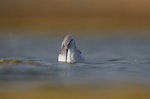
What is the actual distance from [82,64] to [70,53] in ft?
1.64

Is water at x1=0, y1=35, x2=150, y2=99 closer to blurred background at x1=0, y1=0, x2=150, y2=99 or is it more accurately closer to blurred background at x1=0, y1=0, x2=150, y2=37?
blurred background at x1=0, y1=0, x2=150, y2=99

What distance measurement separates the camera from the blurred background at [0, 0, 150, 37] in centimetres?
2880

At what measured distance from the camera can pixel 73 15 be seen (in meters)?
30.3

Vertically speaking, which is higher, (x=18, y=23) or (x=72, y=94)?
(x=18, y=23)

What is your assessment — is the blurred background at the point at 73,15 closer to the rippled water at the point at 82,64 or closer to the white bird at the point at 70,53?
the rippled water at the point at 82,64

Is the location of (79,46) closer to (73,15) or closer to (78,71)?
(78,71)

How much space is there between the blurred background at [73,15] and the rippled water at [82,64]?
482cm

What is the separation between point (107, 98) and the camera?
38.0 ft

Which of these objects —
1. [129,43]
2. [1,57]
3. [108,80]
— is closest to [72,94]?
[108,80]

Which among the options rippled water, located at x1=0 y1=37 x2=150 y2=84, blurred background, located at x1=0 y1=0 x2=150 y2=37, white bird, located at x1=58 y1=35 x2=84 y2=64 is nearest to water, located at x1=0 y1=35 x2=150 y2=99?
rippled water, located at x1=0 y1=37 x2=150 y2=84

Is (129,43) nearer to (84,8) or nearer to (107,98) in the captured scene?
(84,8)

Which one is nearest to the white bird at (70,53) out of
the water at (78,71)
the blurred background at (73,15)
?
the water at (78,71)

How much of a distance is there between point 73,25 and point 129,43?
6.58 m

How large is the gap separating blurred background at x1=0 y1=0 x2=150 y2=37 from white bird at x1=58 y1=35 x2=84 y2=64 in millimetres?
10916
